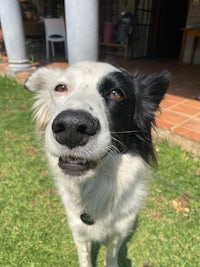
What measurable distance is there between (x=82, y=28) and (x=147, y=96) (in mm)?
1764

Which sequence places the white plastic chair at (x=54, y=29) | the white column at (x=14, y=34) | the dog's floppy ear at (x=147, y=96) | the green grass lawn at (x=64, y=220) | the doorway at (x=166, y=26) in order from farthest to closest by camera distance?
1. the doorway at (x=166, y=26)
2. the white plastic chair at (x=54, y=29)
3. the white column at (x=14, y=34)
4. the green grass lawn at (x=64, y=220)
5. the dog's floppy ear at (x=147, y=96)

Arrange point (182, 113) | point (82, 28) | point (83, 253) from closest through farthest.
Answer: point (83, 253)
point (82, 28)
point (182, 113)

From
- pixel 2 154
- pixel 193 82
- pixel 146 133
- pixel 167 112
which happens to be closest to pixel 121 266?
pixel 146 133

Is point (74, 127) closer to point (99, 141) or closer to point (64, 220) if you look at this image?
point (99, 141)

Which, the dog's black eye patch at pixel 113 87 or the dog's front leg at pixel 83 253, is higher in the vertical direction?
the dog's black eye patch at pixel 113 87

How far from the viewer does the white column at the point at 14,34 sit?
5.75 metres

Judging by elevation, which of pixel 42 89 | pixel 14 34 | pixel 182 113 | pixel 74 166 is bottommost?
pixel 182 113

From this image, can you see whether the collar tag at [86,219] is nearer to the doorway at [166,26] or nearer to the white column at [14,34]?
the white column at [14,34]

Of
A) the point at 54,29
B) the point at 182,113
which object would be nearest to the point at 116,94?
the point at 182,113

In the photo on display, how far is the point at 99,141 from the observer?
142 centimetres

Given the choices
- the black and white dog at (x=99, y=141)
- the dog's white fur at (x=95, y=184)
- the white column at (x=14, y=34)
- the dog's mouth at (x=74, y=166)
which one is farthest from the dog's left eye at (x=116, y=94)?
the white column at (x=14, y=34)

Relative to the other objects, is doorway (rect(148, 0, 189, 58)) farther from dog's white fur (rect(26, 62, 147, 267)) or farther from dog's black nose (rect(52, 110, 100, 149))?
dog's black nose (rect(52, 110, 100, 149))

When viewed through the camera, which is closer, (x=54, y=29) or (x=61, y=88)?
(x=61, y=88)

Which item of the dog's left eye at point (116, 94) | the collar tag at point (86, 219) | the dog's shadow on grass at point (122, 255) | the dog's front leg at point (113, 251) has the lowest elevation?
the dog's shadow on grass at point (122, 255)
